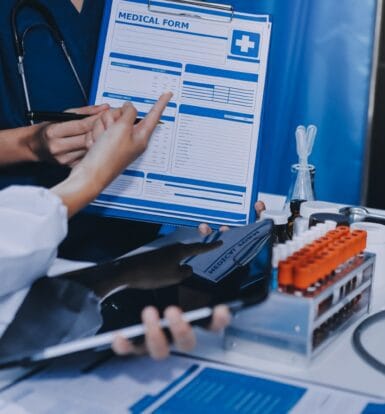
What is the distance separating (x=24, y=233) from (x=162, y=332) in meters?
0.18

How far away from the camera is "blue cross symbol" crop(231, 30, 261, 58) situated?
1.04 m

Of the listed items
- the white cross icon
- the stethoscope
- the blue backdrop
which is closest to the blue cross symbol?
the white cross icon

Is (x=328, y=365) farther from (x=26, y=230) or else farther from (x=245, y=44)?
(x=245, y=44)

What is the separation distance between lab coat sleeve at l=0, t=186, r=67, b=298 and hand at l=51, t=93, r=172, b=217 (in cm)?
4

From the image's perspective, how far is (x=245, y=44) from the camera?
104cm

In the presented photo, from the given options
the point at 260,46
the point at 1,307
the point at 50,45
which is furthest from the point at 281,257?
the point at 50,45

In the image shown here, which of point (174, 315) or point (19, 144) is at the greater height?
point (19, 144)

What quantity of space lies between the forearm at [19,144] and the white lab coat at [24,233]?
15.1 inches

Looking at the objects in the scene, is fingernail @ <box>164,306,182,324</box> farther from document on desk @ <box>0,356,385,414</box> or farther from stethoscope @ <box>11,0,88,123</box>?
stethoscope @ <box>11,0,88,123</box>

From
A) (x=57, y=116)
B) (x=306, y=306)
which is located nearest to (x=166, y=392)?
(x=306, y=306)

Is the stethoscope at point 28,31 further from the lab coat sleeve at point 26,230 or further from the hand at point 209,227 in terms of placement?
the lab coat sleeve at point 26,230

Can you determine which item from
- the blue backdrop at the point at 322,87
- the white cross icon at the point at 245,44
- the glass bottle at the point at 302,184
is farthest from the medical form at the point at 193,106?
the blue backdrop at the point at 322,87

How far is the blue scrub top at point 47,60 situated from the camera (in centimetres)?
117

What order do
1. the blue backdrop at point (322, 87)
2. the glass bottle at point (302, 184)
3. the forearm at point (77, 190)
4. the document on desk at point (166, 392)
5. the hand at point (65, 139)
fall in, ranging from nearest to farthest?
the document on desk at point (166, 392), the forearm at point (77, 190), the hand at point (65, 139), the glass bottle at point (302, 184), the blue backdrop at point (322, 87)
